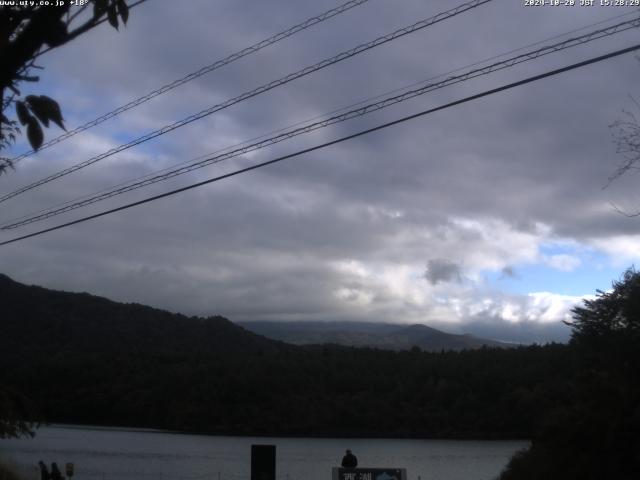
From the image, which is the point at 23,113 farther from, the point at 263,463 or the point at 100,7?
the point at 263,463

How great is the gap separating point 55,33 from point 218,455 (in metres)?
71.6

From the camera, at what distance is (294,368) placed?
11225 centimetres

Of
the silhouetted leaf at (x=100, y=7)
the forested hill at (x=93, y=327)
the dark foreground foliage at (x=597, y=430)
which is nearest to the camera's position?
the silhouetted leaf at (x=100, y=7)

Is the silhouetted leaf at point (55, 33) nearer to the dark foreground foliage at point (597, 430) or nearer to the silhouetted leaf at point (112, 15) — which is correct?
the silhouetted leaf at point (112, 15)

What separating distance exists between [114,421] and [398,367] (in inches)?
1581

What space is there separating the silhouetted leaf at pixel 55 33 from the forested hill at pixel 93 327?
89.7 meters

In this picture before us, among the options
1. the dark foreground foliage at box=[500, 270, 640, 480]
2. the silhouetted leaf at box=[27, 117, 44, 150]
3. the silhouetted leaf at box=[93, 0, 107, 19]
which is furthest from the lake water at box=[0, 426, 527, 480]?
the silhouetted leaf at box=[93, 0, 107, 19]

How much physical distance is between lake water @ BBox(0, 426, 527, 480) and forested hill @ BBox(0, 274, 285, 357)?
10862 mm

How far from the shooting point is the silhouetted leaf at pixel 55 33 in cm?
418

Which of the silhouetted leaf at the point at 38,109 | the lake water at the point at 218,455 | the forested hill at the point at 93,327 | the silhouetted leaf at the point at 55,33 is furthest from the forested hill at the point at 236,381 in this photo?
the silhouetted leaf at the point at 38,109

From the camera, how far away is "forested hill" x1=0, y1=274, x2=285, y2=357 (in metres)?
91.9

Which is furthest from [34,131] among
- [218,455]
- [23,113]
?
[218,455]

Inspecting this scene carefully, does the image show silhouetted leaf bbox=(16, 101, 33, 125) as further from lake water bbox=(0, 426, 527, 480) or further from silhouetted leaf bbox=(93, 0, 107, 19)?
lake water bbox=(0, 426, 527, 480)

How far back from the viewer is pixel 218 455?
7231cm
